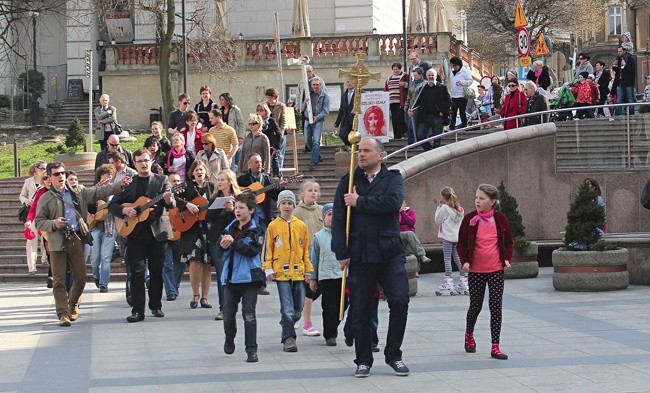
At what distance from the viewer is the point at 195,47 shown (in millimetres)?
42281

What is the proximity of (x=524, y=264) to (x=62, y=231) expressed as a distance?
26.7ft

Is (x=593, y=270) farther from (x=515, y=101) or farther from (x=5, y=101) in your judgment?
(x=5, y=101)

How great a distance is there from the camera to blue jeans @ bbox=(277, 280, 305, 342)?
546 inches

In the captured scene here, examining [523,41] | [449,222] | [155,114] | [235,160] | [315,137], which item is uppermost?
[523,41]

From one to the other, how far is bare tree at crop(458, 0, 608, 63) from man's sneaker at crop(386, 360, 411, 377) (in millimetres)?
54073

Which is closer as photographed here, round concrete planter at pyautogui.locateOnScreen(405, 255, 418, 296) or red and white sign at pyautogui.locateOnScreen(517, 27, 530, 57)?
round concrete planter at pyautogui.locateOnScreen(405, 255, 418, 296)

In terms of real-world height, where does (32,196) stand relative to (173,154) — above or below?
below

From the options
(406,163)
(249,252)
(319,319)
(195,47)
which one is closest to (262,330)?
(319,319)

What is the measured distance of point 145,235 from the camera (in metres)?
16.7

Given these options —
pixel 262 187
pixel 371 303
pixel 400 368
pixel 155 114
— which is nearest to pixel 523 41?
pixel 262 187

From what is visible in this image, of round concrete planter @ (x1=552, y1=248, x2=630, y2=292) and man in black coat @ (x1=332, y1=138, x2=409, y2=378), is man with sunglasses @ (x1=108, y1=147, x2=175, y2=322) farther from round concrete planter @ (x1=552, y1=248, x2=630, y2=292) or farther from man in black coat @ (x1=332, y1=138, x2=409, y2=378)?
round concrete planter @ (x1=552, y1=248, x2=630, y2=292)

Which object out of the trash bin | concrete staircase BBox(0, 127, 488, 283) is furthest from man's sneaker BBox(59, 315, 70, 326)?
the trash bin

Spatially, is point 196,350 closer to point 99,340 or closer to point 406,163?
point 99,340

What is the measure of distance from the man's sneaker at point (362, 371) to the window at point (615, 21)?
90.2m
